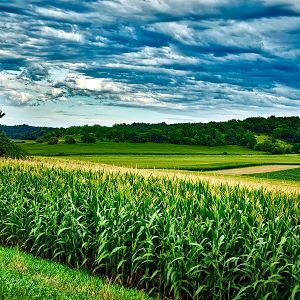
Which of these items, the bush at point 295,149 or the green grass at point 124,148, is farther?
the bush at point 295,149

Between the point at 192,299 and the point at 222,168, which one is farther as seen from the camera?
the point at 222,168

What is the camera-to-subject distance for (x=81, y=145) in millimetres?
82625

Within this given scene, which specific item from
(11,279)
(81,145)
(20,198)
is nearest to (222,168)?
(20,198)

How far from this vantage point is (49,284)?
532cm

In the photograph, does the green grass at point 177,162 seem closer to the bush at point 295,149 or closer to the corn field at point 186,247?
the corn field at point 186,247

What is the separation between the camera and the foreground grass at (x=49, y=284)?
491 cm

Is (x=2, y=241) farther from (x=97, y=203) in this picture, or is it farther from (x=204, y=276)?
(x=204, y=276)

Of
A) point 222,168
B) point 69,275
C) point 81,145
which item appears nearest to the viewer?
point 69,275

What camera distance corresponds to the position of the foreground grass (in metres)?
4.91

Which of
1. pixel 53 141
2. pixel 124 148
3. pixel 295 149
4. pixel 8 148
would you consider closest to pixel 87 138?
pixel 53 141

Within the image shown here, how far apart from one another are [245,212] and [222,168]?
3667cm

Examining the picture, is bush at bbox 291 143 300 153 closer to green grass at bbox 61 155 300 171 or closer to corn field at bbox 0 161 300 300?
green grass at bbox 61 155 300 171

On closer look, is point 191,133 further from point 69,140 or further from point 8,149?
point 8,149

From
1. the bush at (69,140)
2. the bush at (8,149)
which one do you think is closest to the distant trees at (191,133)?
the bush at (69,140)
